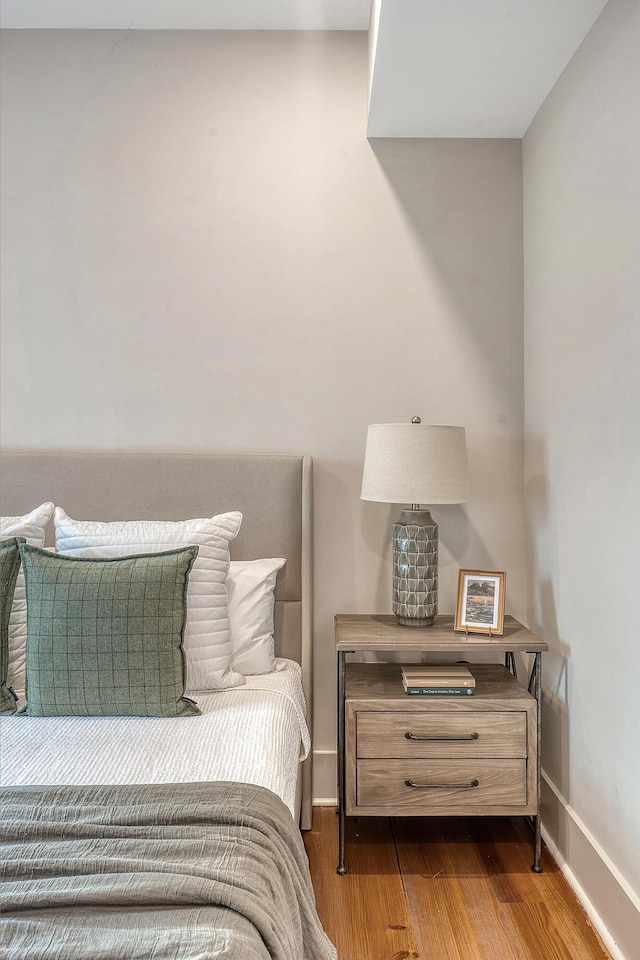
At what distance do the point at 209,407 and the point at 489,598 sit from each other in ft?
3.96

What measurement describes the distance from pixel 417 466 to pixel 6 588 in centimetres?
129

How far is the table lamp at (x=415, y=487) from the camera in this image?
2234 millimetres

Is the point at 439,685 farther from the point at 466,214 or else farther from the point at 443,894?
the point at 466,214

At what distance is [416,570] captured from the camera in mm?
2344

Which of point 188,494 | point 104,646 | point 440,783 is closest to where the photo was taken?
point 104,646

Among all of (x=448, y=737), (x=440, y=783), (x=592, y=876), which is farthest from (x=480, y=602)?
(x=592, y=876)

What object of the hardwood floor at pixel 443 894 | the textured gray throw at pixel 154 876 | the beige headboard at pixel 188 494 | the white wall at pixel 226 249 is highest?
the white wall at pixel 226 249

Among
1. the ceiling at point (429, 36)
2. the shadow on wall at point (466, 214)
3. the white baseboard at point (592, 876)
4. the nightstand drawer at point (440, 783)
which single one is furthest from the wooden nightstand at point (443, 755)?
the ceiling at point (429, 36)

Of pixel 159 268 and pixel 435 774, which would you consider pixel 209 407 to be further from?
pixel 435 774

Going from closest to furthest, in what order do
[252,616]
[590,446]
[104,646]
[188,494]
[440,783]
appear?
1. [104,646]
2. [590,446]
3. [440,783]
4. [252,616]
5. [188,494]

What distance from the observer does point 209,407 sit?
2.59 meters

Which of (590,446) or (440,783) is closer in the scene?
(590,446)

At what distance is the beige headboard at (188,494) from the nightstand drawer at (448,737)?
1.32 feet

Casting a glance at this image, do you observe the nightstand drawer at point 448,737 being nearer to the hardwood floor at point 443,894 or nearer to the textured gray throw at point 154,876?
the hardwood floor at point 443,894
